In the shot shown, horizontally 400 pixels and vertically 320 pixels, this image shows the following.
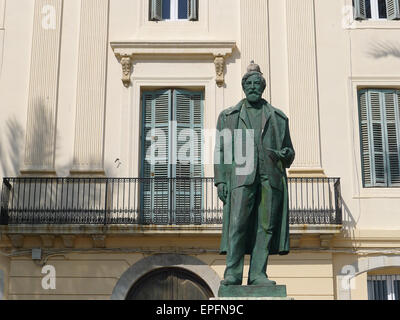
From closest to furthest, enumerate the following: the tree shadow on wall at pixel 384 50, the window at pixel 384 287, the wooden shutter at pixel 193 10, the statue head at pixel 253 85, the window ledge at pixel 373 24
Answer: the statue head at pixel 253 85 → the window at pixel 384 287 → the tree shadow on wall at pixel 384 50 → the window ledge at pixel 373 24 → the wooden shutter at pixel 193 10

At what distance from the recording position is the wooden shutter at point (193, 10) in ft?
51.6

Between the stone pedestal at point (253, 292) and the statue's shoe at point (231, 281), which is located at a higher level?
the statue's shoe at point (231, 281)

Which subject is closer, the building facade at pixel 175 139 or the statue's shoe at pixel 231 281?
the statue's shoe at pixel 231 281

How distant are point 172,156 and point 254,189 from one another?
8100mm

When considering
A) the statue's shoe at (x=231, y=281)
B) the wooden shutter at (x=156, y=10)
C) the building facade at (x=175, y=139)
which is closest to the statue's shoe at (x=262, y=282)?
the statue's shoe at (x=231, y=281)

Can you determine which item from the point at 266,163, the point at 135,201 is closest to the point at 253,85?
the point at 266,163

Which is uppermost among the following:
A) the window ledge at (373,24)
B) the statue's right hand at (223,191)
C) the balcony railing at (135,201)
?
the window ledge at (373,24)

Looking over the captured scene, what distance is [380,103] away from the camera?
50.5 ft

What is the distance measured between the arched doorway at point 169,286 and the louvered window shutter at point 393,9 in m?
7.03

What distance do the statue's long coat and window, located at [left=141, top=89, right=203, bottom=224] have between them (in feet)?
23.2

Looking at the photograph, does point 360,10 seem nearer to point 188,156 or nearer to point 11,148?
point 188,156

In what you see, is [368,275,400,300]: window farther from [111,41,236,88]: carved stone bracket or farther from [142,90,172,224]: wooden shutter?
[111,41,236,88]: carved stone bracket

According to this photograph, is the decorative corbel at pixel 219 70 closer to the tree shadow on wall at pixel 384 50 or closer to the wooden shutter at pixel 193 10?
the wooden shutter at pixel 193 10
